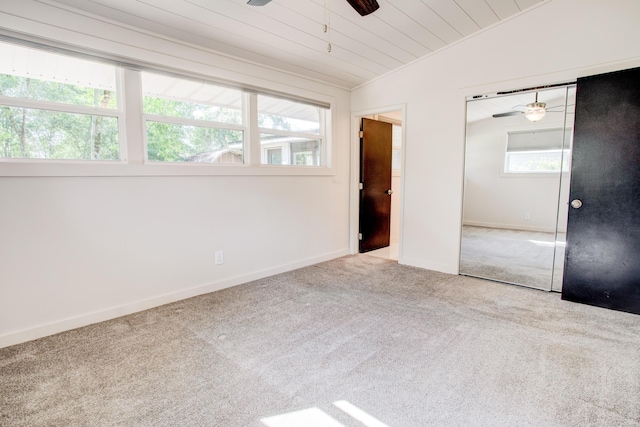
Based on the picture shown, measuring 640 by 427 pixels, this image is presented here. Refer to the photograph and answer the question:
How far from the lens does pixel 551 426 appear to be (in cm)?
148

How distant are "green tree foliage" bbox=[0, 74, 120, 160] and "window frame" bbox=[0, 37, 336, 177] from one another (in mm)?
54

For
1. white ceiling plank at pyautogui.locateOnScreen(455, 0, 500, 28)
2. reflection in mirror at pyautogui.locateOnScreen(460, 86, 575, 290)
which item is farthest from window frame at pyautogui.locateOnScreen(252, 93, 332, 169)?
white ceiling plank at pyautogui.locateOnScreen(455, 0, 500, 28)

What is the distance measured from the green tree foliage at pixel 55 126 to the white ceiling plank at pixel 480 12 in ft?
10.4

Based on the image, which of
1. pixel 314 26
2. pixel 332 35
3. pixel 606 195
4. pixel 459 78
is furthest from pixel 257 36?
pixel 606 195

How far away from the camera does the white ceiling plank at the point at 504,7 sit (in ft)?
9.68

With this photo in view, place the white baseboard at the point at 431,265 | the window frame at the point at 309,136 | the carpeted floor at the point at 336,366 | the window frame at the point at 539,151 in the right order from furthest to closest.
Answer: the white baseboard at the point at 431,265 → the window frame at the point at 309,136 → the window frame at the point at 539,151 → the carpeted floor at the point at 336,366

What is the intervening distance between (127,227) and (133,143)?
699mm

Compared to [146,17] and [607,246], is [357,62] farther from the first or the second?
[607,246]

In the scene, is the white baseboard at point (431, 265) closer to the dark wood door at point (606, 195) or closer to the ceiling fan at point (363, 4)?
the dark wood door at point (606, 195)

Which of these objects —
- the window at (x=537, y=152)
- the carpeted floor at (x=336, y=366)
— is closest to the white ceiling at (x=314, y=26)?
the window at (x=537, y=152)

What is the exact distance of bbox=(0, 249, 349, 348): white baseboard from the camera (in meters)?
2.26

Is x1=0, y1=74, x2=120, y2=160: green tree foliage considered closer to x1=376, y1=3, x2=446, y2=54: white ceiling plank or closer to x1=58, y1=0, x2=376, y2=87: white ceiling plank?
x1=58, y1=0, x2=376, y2=87: white ceiling plank

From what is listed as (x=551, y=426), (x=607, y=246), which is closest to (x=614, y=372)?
(x=551, y=426)

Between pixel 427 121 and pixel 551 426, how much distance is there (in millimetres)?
3206
